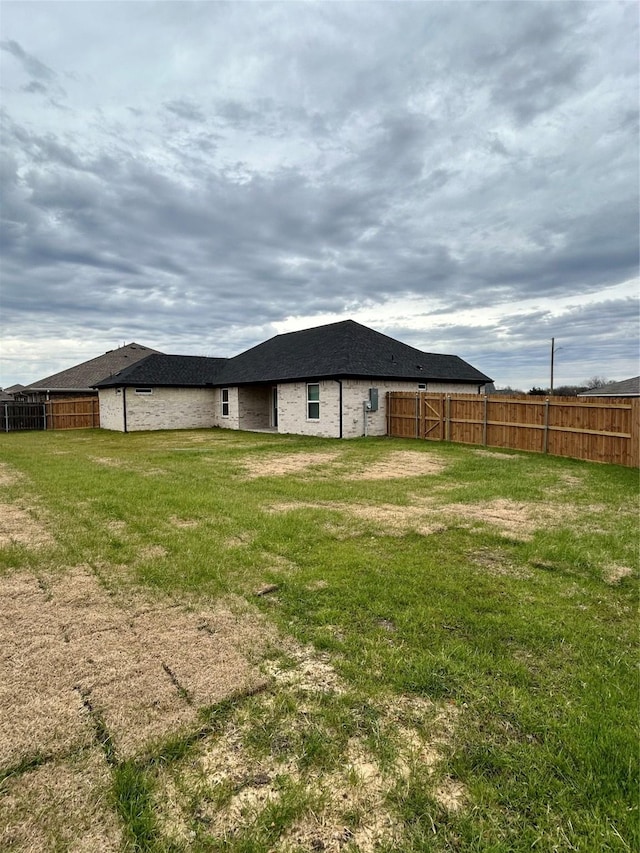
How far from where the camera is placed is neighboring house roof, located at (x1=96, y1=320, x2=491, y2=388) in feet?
61.7

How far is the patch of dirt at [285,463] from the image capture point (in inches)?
397

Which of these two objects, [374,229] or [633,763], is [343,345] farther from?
[633,763]

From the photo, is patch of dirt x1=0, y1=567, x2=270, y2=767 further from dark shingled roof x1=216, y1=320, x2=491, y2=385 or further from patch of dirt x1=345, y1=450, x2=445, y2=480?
dark shingled roof x1=216, y1=320, x2=491, y2=385

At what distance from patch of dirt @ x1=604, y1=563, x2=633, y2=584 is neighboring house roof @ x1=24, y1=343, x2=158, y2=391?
34.3 m

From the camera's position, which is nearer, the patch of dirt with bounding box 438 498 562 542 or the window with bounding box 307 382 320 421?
the patch of dirt with bounding box 438 498 562 542

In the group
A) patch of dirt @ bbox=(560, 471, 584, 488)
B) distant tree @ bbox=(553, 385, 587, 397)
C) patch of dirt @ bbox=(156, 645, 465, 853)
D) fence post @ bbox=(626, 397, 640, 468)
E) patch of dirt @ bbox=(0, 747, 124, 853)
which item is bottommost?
patch of dirt @ bbox=(560, 471, 584, 488)

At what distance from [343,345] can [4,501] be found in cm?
1481

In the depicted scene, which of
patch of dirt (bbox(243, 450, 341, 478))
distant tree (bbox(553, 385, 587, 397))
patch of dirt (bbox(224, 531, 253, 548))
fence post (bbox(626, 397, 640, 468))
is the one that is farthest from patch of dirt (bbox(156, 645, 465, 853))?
distant tree (bbox(553, 385, 587, 397))

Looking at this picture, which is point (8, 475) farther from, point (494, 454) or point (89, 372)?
point (89, 372)

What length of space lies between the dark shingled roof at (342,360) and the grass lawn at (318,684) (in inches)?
509

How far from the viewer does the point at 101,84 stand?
11039 mm

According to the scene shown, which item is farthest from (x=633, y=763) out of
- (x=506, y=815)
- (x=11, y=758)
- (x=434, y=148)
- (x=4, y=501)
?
(x=434, y=148)

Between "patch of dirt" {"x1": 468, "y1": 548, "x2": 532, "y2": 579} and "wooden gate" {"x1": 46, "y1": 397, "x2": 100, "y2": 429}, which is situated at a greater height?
"wooden gate" {"x1": 46, "y1": 397, "x2": 100, "y2": 429}

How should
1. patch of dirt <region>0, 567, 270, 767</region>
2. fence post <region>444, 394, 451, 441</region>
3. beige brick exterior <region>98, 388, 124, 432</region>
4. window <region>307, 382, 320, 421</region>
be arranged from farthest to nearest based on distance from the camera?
1. beige brick exterior <region>98, 388, 124, 432</region>
2. window <region>307, 382, 320, 421</region>
3. fence post <region>444, 394, 451, 441</region>
4. patch of dirt <region>0, 567, 270, 767</region>
